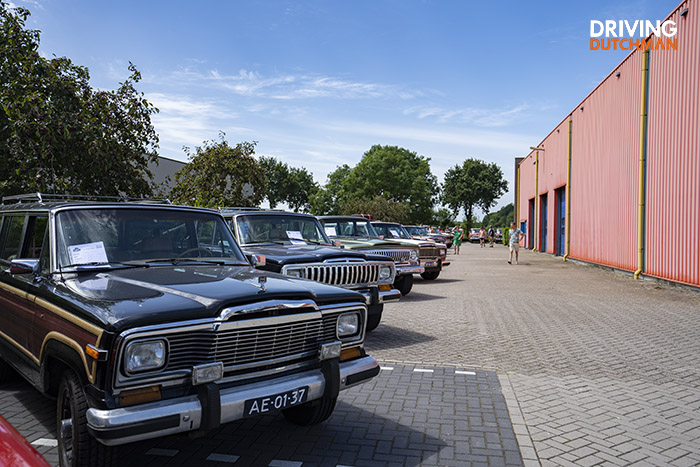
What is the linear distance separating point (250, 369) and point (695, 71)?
14567 millimetres

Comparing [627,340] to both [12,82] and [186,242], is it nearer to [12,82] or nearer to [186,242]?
[186,242]

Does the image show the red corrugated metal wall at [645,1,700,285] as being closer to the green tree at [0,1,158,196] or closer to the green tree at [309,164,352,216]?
the green tree at [0,1,158,196]

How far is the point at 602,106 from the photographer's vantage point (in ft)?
71.0

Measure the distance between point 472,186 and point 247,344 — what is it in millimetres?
79400

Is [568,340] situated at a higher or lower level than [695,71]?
lower

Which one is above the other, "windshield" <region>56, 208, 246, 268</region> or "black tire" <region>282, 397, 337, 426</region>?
"windshield" <region>56, 208, 246, 268</region>

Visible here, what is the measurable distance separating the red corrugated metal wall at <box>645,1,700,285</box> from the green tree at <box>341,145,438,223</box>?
186ft

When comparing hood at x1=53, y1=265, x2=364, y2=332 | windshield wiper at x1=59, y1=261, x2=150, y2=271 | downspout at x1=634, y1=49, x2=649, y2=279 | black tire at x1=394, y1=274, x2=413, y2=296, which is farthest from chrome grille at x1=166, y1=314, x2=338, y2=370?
downspout at x1=634, y1=49, x2=649, y2=279

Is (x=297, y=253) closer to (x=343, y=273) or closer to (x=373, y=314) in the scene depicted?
(x=343, y=273)

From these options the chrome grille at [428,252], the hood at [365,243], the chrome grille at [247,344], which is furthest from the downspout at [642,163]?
the chrome grille at [247,344]

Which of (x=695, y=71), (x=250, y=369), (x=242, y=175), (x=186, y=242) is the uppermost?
(x=695, y=71)

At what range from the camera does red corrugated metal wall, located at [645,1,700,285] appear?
13477 millimetres

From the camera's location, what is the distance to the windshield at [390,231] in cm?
1756

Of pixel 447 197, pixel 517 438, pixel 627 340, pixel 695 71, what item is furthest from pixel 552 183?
pixel 447 197
